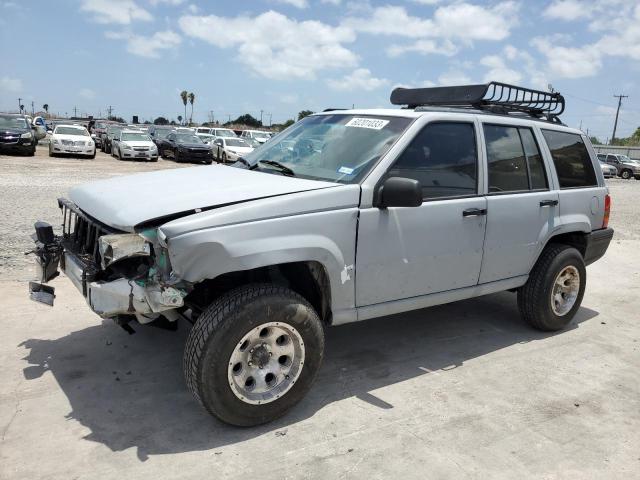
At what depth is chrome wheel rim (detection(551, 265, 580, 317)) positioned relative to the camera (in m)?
4.92

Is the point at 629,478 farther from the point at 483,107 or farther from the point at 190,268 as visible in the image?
the point at 483,107

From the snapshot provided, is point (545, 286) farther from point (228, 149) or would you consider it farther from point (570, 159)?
point (228, 149)

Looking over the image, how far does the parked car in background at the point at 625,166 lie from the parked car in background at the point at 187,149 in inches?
1055

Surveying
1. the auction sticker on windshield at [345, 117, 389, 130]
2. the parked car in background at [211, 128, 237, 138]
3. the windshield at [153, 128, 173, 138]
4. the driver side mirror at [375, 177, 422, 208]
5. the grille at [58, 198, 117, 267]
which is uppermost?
the parked car in background at [211, 128, 237, 138]

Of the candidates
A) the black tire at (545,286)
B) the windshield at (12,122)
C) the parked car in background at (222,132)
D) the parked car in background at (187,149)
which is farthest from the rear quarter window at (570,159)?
the parked car in background at (222,132)

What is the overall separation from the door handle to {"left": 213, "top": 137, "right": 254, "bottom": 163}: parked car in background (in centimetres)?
2142

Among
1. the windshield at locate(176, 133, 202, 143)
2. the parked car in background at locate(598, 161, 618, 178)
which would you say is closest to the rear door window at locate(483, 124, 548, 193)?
the windshield at locate(176, 133, 202, 143)

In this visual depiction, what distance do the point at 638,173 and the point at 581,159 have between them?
34.6 meters

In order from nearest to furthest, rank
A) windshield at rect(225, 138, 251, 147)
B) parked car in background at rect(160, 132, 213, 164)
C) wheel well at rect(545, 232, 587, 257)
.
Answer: wheel well at rect(545, 232, 587, 257), parked car in background at rect(160, 132, 213, 164), windshield at rect(225, 138, 251, 147)

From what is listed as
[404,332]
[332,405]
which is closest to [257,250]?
[332,405]

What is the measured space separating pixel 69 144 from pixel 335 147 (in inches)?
874

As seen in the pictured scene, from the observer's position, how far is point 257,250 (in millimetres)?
2979

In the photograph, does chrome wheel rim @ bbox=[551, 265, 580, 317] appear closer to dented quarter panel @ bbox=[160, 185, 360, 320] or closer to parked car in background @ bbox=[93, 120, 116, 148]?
dented quarter panel @ bbox=[160, 185, 360, 320]

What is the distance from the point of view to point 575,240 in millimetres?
5156
